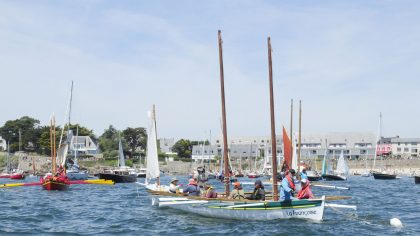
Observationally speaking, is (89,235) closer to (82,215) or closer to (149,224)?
(149,224)

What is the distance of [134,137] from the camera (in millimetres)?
189125

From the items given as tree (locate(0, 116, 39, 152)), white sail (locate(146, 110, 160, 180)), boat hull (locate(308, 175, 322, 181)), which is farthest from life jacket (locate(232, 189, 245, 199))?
tree (locate(0, 116, 39, 152))

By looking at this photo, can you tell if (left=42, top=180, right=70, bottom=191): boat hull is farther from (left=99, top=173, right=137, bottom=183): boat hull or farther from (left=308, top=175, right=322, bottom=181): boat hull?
(left=308, top=175, right=322, bottom=181): boat hull

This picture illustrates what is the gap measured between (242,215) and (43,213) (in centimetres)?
1301

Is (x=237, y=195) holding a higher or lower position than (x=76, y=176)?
higher

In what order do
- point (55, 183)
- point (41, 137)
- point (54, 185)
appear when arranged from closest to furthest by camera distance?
point (55, 183)
point (54, 185)
point (41, 137)

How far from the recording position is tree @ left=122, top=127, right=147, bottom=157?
188 metres

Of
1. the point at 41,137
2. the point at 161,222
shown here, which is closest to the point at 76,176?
the point at 161,222

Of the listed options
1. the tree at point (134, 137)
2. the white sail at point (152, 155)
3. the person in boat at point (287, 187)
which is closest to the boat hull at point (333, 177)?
the white sail at point (152, 155)

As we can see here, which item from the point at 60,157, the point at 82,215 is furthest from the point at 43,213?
the point at 60,157

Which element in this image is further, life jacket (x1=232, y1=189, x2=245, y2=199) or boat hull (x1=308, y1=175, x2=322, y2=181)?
boat hull (x1=308, y1=175, x2=322, y2=181)

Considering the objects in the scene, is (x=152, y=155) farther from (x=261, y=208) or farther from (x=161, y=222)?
(x=261, y=208)

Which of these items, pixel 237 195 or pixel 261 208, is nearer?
pixel 261 208

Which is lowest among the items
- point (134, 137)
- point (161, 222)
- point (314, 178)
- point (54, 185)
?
point (314, 178)
